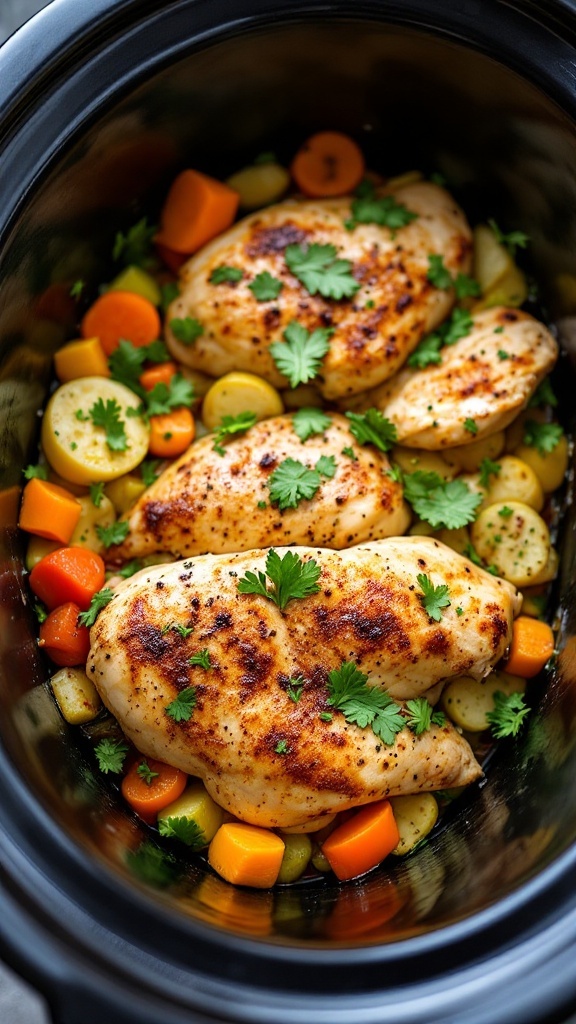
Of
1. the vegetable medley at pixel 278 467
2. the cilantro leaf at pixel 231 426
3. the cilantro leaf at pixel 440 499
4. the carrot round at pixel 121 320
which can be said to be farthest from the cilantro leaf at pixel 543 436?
the carrot round at pixel 121 320

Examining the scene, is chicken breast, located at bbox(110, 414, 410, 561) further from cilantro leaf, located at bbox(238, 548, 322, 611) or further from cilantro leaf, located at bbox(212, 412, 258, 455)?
cilantro leaf, located at bbox(238, 548, 322, 611)

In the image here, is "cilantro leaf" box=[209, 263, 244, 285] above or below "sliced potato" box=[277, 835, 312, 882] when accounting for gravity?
above

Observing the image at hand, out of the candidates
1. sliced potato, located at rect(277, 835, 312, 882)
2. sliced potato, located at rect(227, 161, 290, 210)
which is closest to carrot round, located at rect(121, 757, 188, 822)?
sliced potato, located at rect(277, 835, 312, 882)

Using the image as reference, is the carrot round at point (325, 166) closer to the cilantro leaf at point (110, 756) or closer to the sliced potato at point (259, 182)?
the sliced potato at point (259, 182)

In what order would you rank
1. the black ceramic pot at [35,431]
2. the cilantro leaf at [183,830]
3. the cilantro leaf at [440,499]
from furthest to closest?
1. the cilantro leaf at [440,499]
2. the cilantro leaf at [183,830]
3. the black ceramic pot at [35,431]

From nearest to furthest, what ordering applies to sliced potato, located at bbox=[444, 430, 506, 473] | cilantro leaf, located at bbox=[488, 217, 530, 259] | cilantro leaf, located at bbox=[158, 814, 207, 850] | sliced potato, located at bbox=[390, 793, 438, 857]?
1. cilantro leaf, located at bbox=[158, 814, 207, 850]
2. sliced potato, located at bbox=[390, 793, 438, 857]
3. sliced potato, located at bbox=[444, 430, 506, 473]
4. cilantro leaf, located at bbox=[488, 217, 530, 259]

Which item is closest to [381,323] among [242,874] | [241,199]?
[241,199]
